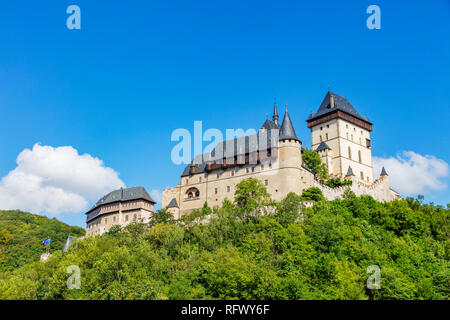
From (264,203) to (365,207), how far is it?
37.2ft

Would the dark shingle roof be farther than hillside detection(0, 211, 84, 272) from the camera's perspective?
No

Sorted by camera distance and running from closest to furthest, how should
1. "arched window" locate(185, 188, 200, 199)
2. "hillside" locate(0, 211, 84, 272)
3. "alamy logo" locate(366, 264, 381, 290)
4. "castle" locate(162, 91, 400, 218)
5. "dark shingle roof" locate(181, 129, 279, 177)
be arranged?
"alamy logo" locate(366, 264, 381, 290) → "castle" locate(162, 91, 400, 218) → "dark shingle roof" locate(181, 129, 279, 177) → "arched window" locate(185, 188, 200, 199) → "hillside" locate(0, 211, 84, 272)

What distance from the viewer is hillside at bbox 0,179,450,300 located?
4212 centimetres

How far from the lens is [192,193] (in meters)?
64.9

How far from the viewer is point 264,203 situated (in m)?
55.7

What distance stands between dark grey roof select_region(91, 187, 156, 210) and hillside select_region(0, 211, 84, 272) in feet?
41.7

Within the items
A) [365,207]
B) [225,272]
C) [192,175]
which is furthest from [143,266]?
[365,207]

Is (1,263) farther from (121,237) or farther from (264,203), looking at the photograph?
(264,203)

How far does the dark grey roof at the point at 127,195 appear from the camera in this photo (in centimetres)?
6900

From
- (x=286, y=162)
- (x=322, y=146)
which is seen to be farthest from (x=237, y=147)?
(x=322, y=146)

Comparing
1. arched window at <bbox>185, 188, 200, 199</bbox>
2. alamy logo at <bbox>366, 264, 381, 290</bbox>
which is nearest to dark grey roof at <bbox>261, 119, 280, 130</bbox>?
arched window at <bbox>185, 188, 200, 199</bbox>

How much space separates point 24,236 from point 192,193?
1347 inches

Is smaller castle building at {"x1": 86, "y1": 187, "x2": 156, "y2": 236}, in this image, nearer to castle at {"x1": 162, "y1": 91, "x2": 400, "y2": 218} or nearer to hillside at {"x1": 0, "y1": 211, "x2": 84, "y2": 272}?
castle at {"x1": 162, "y1": 91, "x2": 400, "y2": 218}

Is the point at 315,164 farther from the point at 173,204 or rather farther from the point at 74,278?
the point at 74,278
